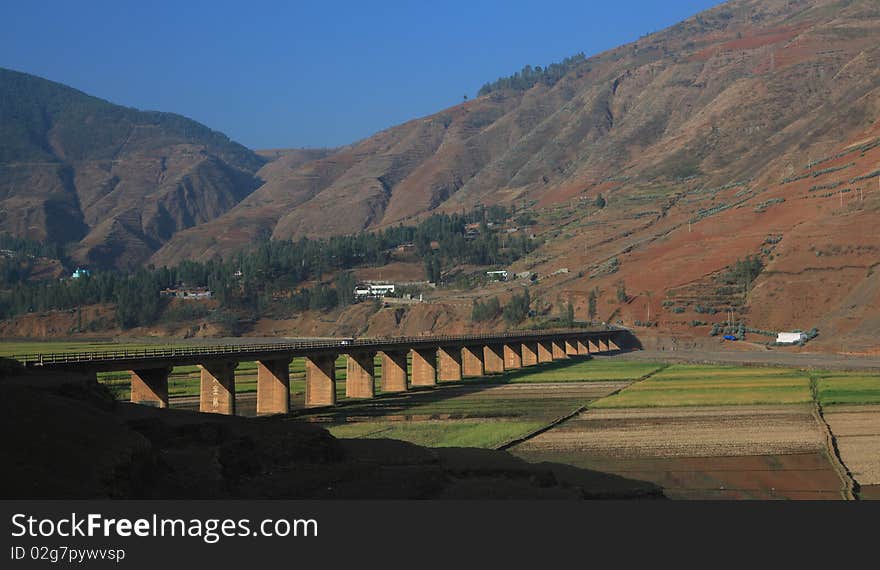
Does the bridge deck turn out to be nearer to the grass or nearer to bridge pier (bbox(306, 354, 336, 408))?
bridge pier (bbox(306, 354, 336, 408))

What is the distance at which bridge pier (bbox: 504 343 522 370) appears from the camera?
472ft

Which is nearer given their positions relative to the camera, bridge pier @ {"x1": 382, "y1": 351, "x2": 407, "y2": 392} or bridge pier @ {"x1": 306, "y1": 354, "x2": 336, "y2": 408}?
bridge pier @ {"x1": 306, "y1": 354, "x2": 336, "y2": 408}

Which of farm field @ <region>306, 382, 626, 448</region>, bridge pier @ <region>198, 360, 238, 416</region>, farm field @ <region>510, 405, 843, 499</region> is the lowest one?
farm field @ <region>510, 405, 843, 499</region>

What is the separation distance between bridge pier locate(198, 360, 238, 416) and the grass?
10707mm

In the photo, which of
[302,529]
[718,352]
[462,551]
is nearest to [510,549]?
[462,551]

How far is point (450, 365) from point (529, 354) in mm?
26255

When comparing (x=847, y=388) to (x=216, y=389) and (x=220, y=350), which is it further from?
(x=220, y=350)

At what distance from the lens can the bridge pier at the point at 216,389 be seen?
8056cm

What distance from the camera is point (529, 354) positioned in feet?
491

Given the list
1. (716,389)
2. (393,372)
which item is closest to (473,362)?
(393,372)

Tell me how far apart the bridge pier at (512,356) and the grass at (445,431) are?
66983 millimetres

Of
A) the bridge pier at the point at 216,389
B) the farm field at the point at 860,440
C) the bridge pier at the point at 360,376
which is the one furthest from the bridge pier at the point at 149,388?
the farm field at the point at 860,440

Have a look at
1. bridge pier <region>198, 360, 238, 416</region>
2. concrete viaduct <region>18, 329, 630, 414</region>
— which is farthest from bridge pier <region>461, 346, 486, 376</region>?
bridge pier <region>198, 360, 238, 416</region>

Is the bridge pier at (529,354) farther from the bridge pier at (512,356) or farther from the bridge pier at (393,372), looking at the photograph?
the bridge pier at (393,372)
